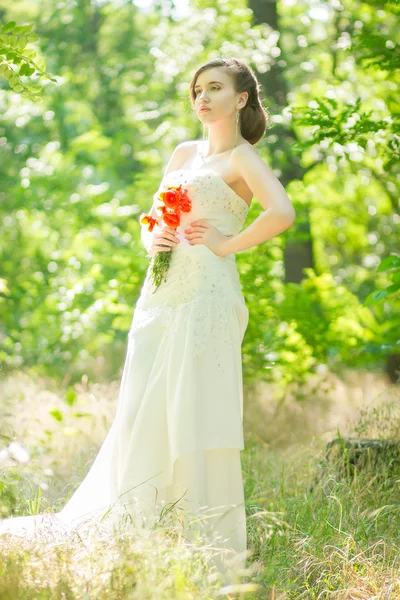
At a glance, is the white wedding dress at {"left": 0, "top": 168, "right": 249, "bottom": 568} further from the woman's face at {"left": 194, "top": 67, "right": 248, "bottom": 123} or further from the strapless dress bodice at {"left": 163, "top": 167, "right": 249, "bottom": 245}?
the woman's face at {"left": 194, "top": 67, "right": 248, "bottom": 123}

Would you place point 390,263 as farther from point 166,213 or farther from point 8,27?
point 8,27

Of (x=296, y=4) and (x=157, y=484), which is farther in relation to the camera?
(x=296, y=4)

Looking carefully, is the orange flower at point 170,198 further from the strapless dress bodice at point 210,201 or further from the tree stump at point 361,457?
the tree stump at point 361,457

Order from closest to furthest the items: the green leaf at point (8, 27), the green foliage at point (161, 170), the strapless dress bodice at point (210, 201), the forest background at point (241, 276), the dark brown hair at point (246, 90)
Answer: the green leaf at point (8, 27), the forest background at point (241, 276), the strapless dress bodice at point (210, 201), the dark brown hair at point (246, 90), the green foliage at point (161, 170)

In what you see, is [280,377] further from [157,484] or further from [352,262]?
[352,262]

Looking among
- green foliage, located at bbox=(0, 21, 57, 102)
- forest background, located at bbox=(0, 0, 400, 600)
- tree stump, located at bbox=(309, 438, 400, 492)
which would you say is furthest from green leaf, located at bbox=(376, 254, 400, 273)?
green foliage, located at bbox=(0, 21, 57, 102)

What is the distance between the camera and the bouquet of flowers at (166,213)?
3.69m

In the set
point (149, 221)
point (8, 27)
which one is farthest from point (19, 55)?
point (149, 221)

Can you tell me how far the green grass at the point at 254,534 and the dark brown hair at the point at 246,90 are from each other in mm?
1841

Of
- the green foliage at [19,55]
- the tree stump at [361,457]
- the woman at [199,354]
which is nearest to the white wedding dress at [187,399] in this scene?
the woman at [199,354]

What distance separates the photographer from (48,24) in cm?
1348

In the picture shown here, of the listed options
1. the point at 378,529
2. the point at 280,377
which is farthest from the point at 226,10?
the point at 378,529

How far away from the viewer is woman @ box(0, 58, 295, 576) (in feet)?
11.6

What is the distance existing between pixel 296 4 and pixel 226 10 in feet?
6.92
